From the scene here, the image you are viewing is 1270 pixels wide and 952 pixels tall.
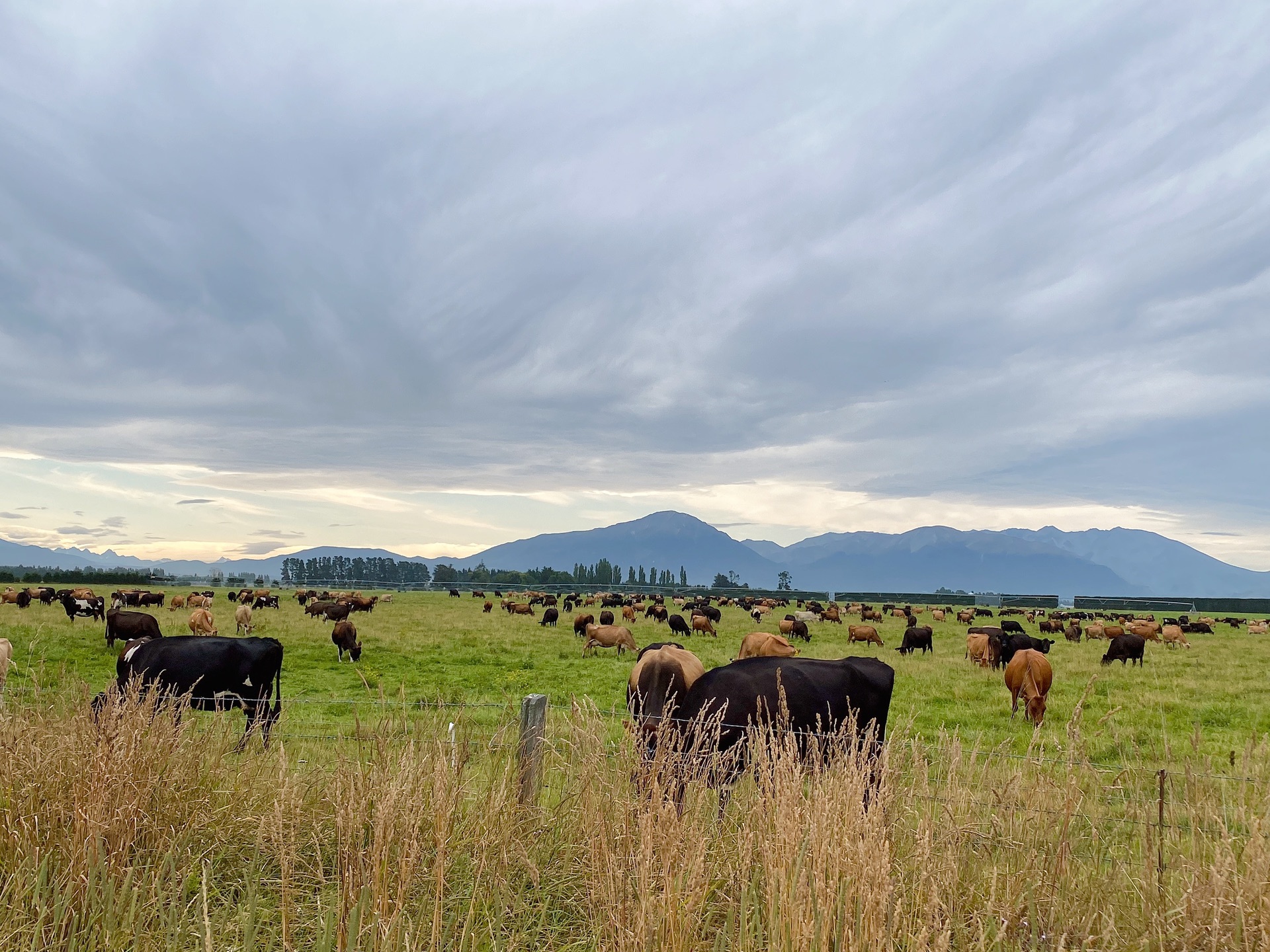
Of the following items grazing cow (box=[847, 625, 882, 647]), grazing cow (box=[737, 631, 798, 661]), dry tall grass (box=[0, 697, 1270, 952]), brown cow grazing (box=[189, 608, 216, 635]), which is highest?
dry tall grass (box=[0, 697, 1270, 952])

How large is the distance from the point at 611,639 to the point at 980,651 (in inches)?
520

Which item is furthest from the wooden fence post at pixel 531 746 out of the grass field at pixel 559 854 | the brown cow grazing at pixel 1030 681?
the brown cow grazing at pixel 1030 681

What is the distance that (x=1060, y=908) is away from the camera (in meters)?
3.88

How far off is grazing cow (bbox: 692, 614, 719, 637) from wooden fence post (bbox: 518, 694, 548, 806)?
1226 inches

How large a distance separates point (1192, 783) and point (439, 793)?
4362 millimetres

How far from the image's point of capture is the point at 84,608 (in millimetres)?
33656

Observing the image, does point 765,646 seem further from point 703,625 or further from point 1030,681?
point 703,625

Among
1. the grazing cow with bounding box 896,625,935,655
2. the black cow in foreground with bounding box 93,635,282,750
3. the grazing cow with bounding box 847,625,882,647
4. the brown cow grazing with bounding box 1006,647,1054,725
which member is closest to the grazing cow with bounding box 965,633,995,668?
the grazing cow with bounding box 896,625,935,655

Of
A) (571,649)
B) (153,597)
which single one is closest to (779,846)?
(571,649)

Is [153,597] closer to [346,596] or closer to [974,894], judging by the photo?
[346,596]

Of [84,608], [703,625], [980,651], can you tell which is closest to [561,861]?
[980,651]

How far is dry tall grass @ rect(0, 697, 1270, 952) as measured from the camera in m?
3.23

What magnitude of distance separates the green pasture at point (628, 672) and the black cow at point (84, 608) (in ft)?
3.47

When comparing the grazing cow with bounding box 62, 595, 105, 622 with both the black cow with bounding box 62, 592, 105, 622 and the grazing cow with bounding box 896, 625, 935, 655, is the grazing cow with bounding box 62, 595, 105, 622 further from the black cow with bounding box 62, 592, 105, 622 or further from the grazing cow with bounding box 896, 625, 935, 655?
the grazing cow with bounding box 896, 625, 935, 655
